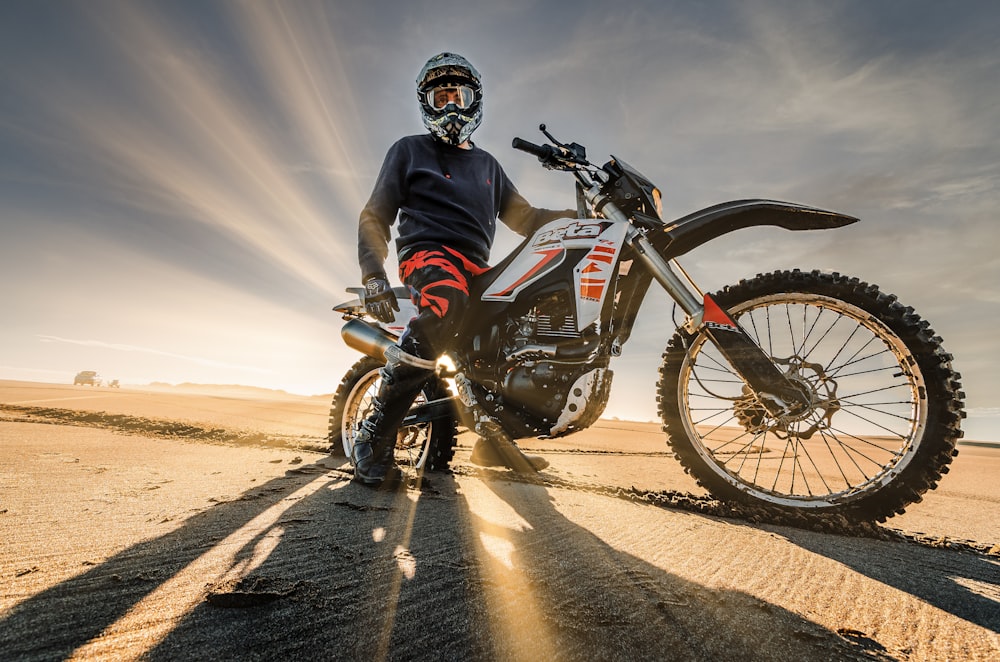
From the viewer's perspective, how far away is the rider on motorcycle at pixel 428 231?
2.39 m

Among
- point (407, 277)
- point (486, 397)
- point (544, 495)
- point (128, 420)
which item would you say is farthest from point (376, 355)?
point (128, 420)

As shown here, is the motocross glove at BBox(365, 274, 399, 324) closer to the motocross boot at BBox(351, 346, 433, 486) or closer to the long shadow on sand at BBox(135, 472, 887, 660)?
the motocross boot at BBox(351, 346, 433, 486)

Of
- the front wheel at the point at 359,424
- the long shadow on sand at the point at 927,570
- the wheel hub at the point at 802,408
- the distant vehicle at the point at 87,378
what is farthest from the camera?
the distant vehicle at the point at 87,378

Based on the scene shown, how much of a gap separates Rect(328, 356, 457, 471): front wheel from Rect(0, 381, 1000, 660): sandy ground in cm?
113

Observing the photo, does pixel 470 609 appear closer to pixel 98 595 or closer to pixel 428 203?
pixel 98 595

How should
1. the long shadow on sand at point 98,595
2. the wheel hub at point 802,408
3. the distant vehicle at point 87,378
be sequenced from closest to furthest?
the long shadow on sand at point 98,595
the wheel hub at point 802,408
the distant vehicle at point 87,378

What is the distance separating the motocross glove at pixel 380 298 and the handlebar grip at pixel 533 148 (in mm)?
1074

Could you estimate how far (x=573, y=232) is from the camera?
2.40 meters

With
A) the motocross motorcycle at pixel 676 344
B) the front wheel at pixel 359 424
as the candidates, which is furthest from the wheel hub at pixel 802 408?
the front wheel at pixel 359 424

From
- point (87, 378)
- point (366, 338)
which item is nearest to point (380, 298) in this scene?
point (366, 338)

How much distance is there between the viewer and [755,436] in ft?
7.21

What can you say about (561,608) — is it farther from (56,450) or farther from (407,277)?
(56,450)

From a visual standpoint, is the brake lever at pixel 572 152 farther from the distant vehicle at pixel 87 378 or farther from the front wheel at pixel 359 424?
the distant vehicle at pixel 87 378

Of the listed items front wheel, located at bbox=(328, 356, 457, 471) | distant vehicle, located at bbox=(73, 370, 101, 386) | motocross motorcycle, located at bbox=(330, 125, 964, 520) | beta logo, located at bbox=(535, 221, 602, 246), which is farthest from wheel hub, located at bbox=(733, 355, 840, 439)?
distant vehicle, located at bbox=(73, 370, 101, 386)
